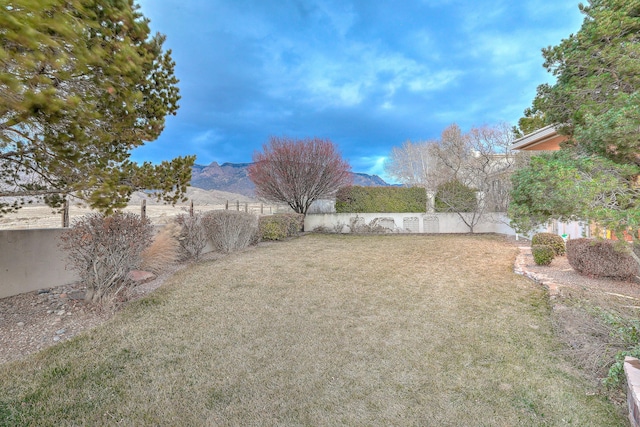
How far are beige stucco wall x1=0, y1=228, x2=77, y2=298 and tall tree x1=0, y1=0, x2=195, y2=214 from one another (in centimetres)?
113

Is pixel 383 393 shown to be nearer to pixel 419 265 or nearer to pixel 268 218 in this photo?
pixel 419 265

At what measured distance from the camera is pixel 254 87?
64.3ft

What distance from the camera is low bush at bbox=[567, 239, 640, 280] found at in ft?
15.4

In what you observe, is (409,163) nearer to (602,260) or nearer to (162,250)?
(602,260)

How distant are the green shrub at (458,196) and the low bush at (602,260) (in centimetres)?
908

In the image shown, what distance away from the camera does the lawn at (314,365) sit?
202 cm

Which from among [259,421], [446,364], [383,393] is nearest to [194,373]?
[259,421]

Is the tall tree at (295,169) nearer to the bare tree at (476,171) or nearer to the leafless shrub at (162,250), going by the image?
the bare tree at (476,171)

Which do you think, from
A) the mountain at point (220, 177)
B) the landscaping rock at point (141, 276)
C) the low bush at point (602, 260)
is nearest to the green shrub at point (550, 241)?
the low bush at point (602, 260)

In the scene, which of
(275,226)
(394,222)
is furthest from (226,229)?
(394,222)

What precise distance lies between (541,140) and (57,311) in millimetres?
10624

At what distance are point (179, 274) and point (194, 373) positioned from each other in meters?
4.22

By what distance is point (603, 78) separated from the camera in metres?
3.46

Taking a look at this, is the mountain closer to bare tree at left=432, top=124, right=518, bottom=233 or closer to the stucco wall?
the stucco wall
